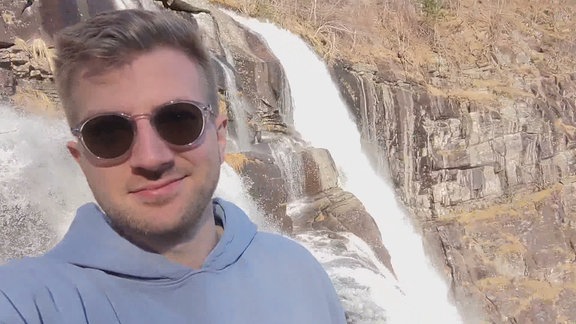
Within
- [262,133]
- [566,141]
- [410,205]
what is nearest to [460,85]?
[566,141]

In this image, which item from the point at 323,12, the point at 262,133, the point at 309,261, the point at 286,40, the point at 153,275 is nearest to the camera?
the point at 153,275

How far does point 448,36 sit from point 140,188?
2068cm

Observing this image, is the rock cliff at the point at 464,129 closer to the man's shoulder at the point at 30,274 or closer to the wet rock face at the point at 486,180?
the wet rock face at the point at 486,180

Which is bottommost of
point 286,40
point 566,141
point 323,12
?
point 566,141

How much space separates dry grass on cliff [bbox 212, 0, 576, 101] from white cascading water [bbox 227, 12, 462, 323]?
1.29m

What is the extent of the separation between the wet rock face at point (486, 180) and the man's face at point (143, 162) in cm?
1371

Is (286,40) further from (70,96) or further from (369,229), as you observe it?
(70,96)

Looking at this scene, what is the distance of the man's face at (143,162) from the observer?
1251mm

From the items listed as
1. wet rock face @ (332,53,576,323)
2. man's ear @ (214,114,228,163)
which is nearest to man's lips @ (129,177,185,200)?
man's ear @ (214,114,228,163)

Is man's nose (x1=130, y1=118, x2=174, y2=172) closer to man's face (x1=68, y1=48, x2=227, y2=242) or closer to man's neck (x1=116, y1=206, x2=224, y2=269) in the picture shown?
man's face (x1=68, y1=48, x2=227, y2=242)

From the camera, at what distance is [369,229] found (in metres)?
8.96

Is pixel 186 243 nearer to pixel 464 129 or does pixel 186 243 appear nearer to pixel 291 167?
pixel 291 167

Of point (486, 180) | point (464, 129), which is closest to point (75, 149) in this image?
point (464, 129)

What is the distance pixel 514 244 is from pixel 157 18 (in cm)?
1573
